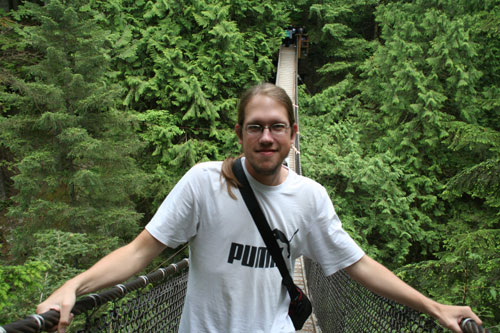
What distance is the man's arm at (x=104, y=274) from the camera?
97cm

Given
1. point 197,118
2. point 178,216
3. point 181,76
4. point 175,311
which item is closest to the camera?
point 178,216

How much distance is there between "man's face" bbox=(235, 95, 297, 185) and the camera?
1.16 m

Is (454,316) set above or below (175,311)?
above

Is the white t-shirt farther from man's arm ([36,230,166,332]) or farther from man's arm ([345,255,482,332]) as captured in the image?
man's arm ([345,255,482,332])

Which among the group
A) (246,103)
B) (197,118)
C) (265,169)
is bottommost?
(265,169)

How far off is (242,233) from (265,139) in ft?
1.05

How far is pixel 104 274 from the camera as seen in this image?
102 centimetres

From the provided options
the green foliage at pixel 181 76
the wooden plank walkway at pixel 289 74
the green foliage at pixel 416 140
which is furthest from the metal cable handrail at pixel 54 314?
the wooden plank walkway at pixel 289 74

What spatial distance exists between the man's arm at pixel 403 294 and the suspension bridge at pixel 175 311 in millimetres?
36

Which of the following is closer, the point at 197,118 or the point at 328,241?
the point at 328,241

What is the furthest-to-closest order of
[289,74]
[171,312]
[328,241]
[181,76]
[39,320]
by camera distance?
[289,74], [181,76], [171,312], [328,241], [39,320]

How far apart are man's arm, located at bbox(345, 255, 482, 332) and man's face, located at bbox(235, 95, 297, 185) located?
1.65 ft

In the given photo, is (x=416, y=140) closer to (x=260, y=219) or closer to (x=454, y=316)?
(x=454, y=316)

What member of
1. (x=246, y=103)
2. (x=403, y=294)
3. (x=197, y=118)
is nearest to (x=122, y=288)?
(x=246, y=103)
